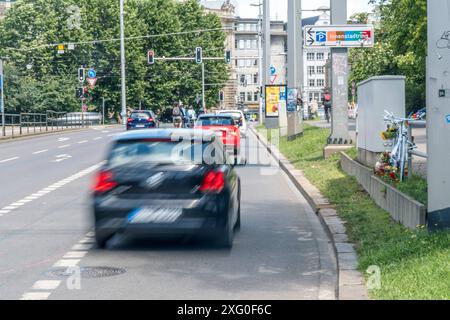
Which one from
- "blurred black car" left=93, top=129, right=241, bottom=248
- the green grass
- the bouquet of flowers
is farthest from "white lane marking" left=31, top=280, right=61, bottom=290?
the bouquet of flowers

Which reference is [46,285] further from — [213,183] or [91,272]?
[213,183]

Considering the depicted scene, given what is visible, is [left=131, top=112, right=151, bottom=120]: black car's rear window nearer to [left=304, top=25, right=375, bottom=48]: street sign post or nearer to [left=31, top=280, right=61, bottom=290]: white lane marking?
[left=304, top=25, right=375, bottom=48]: street sign post

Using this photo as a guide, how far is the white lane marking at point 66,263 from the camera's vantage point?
31.8ft

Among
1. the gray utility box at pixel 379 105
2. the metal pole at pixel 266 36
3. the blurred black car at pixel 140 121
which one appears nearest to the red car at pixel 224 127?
the gray utility box at pixel 379 105

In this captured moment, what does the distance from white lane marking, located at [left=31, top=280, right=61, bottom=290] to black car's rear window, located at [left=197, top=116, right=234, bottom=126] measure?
21524 mm

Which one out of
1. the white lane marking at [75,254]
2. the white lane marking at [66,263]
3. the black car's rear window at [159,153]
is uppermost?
the black car's rear window at [159,153]

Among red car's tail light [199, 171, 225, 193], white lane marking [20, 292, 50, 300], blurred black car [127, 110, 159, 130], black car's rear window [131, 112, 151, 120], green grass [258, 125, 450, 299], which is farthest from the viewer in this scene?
black car's rear window [131, 112, 151, 120]

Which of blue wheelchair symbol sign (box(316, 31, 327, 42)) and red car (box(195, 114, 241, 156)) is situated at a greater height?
blue wheelchair symbol sign (box(316, 31, 327, 42))

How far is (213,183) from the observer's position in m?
10.5

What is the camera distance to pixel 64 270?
9.36 meters

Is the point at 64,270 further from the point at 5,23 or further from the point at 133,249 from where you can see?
the point at 5,23

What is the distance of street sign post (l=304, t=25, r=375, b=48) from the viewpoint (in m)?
22.0

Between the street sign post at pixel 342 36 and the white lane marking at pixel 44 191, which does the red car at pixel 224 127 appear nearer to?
the white lane marking at pixel 44 191

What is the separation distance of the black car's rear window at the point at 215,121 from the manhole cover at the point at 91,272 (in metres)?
20.8
